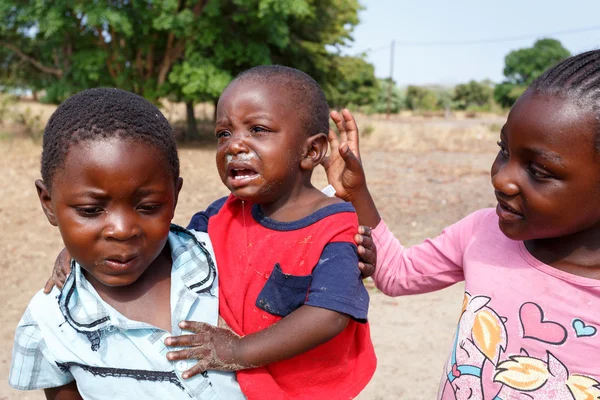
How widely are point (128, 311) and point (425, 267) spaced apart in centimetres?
96

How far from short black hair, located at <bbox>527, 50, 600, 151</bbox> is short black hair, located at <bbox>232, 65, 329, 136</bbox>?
680 millimetres

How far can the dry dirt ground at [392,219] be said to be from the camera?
147 inches

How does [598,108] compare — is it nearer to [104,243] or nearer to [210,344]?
[210,344]

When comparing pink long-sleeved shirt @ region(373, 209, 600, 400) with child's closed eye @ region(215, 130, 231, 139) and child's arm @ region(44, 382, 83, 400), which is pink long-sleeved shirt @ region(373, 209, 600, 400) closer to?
child's closed eye @ region(215, 130, 231, 139)

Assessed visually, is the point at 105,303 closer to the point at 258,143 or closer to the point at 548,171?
the point at 258,143

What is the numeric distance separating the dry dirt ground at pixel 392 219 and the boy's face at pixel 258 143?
7.32 feet

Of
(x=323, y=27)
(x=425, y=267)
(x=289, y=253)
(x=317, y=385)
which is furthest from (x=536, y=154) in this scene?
(x=323, y=27)

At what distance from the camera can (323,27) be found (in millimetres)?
16672

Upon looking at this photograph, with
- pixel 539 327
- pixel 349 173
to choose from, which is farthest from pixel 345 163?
pixel 539 327

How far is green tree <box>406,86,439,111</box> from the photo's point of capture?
152 feet

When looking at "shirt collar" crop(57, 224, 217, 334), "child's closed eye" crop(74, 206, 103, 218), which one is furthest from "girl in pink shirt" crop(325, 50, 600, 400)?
"child's closed eye" crop(74, 206, 103, 218)

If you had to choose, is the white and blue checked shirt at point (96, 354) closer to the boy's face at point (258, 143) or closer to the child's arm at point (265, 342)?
the child's arm at point (265, 342)

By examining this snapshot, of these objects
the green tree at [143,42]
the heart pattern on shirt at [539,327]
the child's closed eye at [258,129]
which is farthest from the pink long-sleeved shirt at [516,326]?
the green tree at [143,42]

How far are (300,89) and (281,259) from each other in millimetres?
577
